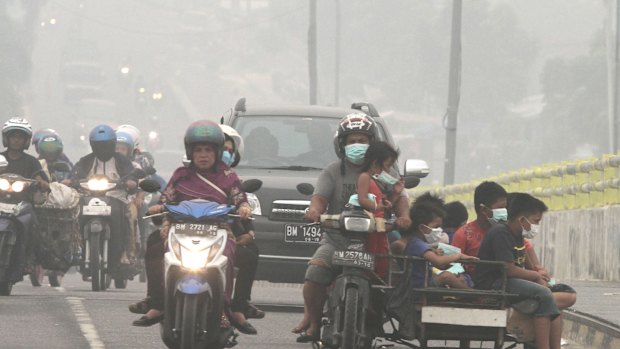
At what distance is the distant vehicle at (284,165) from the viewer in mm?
18484

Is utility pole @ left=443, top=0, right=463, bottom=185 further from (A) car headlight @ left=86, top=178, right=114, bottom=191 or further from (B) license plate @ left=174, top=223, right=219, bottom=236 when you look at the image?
(B) license plate @ left=174, top=223, right=219, bottom=236

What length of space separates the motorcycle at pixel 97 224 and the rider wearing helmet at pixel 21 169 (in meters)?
1.69

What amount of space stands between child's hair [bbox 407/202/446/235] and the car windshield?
20.7 feet

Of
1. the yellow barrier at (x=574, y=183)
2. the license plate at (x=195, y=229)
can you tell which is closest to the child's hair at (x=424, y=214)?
the license plate at (x=195, y=229)

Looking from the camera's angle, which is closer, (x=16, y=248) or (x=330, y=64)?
(x=16, y=248)

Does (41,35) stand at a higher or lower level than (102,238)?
higher

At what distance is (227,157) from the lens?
1428 cm

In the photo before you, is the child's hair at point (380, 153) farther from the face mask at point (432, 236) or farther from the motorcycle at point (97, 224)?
the motorcycle at point (97, 224)

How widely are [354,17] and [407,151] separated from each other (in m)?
31.5

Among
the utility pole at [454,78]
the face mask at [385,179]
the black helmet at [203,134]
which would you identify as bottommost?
the face mask at [385,179]

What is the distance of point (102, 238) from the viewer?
2152 cm

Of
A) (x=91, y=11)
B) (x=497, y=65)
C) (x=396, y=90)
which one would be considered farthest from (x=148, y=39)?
(x=497, y=65)

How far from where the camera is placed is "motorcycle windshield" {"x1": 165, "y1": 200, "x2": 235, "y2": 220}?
12.5 m

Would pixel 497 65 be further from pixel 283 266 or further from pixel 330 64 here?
pixel 283 266
